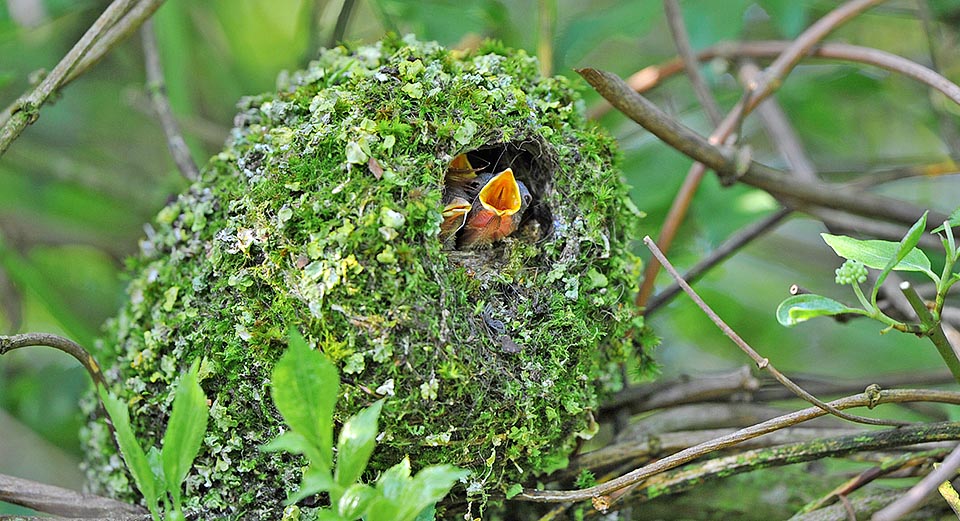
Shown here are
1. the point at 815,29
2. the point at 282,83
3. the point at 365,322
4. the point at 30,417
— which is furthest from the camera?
the point at 30,417

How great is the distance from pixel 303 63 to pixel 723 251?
3.61 ft

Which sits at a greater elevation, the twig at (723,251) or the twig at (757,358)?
the twig at (723,251)

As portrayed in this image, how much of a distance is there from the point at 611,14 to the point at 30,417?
1.55 m

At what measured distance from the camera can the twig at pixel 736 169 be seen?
1.12m

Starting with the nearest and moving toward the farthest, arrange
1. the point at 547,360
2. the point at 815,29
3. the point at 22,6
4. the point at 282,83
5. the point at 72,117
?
the point at 547,360 < the point at 282,83 < the point at 22,6 < the point at 815,29 < the point at 72,117

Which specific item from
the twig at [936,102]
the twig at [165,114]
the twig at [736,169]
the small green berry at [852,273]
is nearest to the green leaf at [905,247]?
the small green berry at [852,273]

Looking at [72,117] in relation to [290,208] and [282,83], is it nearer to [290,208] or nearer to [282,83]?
[282,83]

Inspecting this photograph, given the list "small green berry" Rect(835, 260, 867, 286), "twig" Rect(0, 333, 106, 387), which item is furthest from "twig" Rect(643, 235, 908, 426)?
"twig" Rect(0, 333, 106, 387)

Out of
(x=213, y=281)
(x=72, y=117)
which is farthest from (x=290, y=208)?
(x=72, y=117)

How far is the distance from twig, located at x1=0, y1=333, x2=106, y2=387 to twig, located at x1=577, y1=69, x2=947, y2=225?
72 cm

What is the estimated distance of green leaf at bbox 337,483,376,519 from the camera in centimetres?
73

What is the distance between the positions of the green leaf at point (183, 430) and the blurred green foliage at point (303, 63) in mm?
843

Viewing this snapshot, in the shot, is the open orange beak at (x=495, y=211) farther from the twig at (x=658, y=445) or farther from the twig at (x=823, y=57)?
the twig at (x=823, y=57)

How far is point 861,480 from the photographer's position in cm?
113
